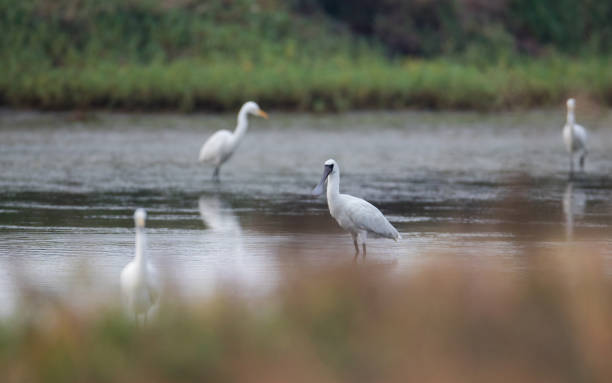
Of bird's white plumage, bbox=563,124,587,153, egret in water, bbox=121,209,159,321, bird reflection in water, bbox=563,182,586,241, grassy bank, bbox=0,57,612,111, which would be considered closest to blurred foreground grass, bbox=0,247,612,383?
egret in water, bbox=121,209,159,321

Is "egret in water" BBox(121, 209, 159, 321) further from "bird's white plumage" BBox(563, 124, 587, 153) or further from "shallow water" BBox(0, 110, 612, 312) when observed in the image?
"bird's white plumage" BBox(563, 124, 587, 153)

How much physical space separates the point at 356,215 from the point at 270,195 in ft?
17.3

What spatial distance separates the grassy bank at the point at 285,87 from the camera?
3111 centimetres

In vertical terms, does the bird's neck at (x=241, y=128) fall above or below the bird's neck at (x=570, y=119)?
below

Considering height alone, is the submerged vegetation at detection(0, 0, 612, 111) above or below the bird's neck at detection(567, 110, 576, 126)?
above

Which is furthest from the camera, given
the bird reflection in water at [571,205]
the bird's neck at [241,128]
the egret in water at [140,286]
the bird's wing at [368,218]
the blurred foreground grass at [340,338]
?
the bird's neck at [241,128]

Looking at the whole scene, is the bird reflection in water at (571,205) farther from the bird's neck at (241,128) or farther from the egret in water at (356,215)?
the bird's neck at (241,128)

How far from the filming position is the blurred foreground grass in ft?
21.1

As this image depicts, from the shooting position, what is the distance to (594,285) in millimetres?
7535

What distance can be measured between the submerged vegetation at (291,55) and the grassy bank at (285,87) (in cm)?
4

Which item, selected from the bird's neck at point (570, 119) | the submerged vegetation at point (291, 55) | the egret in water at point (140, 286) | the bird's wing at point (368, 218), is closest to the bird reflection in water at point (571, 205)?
the bird's wing at point (368, 218)

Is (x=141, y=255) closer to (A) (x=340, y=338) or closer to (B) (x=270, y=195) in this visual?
(A) (x=340, y=338)

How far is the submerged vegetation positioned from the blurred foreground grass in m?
23.7

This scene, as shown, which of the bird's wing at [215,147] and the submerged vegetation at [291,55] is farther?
the submerged vegetation at [291,55]
